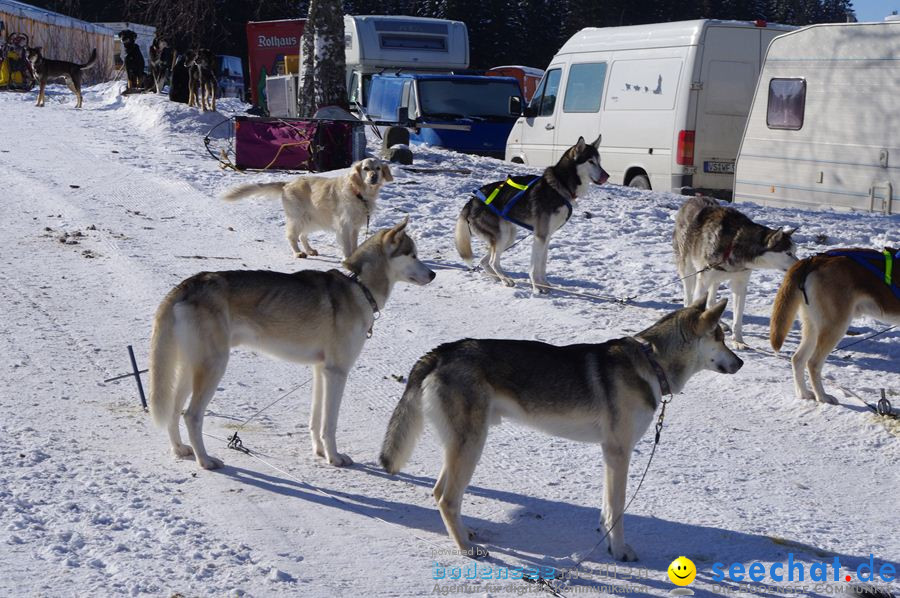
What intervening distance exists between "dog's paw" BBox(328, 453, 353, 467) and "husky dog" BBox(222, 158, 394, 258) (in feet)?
16.6

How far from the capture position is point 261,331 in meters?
4.95

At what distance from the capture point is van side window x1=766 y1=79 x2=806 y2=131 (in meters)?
12.2

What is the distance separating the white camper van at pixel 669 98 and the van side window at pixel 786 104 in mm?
1060

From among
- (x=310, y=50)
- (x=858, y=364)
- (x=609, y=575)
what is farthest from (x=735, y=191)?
(x=609, y=575)

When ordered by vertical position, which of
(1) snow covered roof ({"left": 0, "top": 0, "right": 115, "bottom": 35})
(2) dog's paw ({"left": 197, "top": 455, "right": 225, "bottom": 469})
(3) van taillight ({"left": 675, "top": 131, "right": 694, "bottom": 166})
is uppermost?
(1) snow covered roof ({"left": 0, "top": 0, "right": 115, "bottom": 35})

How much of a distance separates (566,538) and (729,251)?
402 centimetres

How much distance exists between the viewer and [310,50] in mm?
17828

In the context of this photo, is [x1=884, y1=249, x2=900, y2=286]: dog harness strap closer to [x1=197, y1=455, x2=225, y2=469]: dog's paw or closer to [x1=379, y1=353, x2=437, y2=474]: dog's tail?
[x1=379, y1=353, x2=437, y2=474]: dog's tail

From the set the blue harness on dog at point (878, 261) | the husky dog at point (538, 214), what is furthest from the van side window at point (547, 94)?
the blue harness on dog at point (878, 261)

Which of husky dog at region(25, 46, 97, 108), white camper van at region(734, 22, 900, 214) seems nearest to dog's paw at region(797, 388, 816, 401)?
white camper van at region(734, 22, 900, 214)

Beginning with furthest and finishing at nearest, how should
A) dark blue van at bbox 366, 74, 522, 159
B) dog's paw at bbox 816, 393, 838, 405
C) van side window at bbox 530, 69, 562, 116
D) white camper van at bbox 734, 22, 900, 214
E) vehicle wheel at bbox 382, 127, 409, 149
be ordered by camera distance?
dark blue van at bbox 366, 74, 522, 159 → vehicle wheel at bbox 382, 127, 409, 149 → van side window at bbox 530, 69, 562, 116 → white camper van at bbox 734, 22, 900, 214 → dog's paw at bbox 816, 393, 838, 405

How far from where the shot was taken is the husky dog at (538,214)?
9.13m

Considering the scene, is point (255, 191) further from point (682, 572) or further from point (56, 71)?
point (56, 71)

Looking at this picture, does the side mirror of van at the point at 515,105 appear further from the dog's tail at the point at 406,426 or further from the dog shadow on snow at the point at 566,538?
the dog's tail at the point at 406,426
